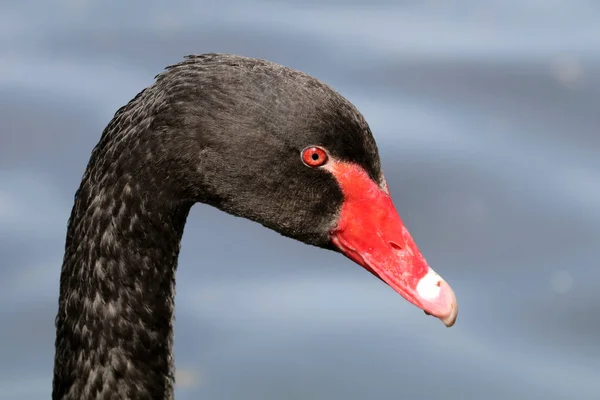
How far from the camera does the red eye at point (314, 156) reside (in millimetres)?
3980

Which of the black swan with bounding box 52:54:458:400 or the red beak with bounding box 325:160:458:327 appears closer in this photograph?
the black swan with bounding box 52:54:458:400

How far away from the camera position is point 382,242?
13.8 feet

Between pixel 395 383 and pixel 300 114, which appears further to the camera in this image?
pixel 395 383

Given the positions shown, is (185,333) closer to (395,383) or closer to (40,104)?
(395,383)

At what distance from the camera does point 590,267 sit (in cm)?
603

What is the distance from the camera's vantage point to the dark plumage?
3902mm

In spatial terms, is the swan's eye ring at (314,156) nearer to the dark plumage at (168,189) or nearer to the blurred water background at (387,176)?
the dark plumage at (168,189)

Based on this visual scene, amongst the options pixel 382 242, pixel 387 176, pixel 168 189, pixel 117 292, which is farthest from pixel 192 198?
pixel 387 176

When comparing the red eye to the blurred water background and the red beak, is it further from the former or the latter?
the blurred water background

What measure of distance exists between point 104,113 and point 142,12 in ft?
3.46

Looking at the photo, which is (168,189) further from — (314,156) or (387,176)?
(387,176)

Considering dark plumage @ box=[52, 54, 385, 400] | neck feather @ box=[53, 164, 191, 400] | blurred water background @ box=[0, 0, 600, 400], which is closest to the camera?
dark plumage @ box=[52, 54, 385, 400]

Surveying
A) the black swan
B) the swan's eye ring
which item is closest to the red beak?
the black swan

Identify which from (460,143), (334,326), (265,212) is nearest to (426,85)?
(460,143)
